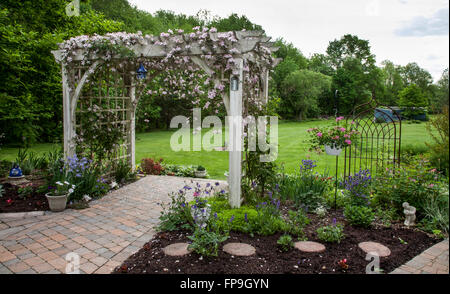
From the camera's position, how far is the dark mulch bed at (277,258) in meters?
3.08

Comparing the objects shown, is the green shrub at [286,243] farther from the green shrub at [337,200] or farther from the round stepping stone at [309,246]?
the green shrub at [337,200]

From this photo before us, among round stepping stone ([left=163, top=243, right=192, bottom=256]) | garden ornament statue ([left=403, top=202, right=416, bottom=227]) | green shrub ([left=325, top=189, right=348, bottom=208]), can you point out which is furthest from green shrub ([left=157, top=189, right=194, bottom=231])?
garden ornament statue ([left=403, top=202, right=416, bottom=227])

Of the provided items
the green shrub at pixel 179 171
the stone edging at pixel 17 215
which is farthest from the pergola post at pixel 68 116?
the green shrub at pixel 179 171

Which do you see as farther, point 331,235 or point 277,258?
point 331,235

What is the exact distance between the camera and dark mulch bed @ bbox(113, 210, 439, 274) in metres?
3.08

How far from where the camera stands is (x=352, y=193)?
14.7 feet

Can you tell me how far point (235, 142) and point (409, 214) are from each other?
7.96 ft

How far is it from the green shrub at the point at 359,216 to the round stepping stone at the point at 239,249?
1.46m

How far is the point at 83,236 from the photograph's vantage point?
3.99 m

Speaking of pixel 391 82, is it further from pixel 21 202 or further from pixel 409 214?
pixel 21 202


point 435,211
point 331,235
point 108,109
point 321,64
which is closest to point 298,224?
point 331,235

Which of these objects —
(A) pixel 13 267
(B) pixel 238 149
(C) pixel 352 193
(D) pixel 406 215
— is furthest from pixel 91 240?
(D) pixel 406 215

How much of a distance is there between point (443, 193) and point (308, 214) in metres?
1.70
